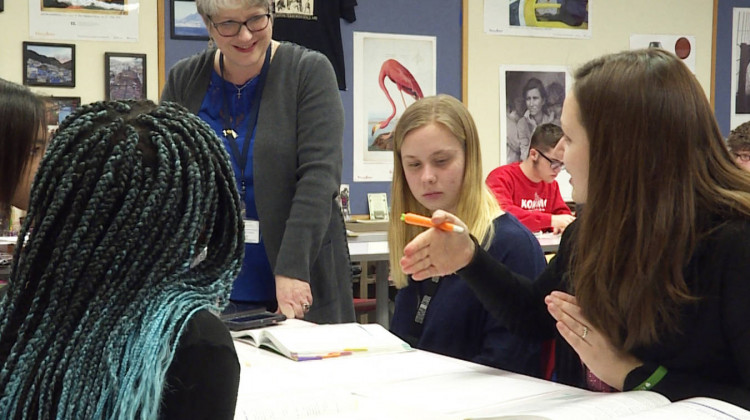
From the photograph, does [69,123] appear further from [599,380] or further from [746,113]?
[746,113]

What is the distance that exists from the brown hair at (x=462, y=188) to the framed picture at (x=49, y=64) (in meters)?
2.94

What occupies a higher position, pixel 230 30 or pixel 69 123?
pixel 230 30

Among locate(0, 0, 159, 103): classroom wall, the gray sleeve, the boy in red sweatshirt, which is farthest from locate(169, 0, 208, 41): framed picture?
the gray sleeve

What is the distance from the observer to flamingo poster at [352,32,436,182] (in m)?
5.02

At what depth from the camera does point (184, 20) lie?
4.60 meters

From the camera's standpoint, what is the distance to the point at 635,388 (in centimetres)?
124

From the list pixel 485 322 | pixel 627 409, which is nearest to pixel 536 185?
pixel 485 322

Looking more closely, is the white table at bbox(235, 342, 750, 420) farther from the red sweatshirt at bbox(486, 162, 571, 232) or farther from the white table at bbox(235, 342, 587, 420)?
the red sweatshirt at bbox(486, 162, 571, 232)

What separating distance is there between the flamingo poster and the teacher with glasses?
289 centimetres

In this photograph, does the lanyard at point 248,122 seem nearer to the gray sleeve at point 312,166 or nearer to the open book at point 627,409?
the gray sleeve at point 312,166

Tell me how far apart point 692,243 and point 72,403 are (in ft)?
2.93

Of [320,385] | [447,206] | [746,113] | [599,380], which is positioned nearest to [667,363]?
[599,380]

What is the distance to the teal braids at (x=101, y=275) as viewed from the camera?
77 centimetres

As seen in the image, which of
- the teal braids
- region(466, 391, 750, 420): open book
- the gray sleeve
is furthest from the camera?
the gray sleeve
